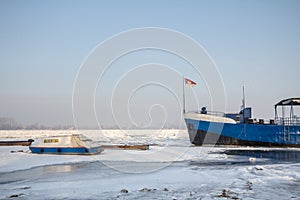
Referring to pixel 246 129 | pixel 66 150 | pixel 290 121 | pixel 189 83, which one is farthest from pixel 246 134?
pixel 66 150

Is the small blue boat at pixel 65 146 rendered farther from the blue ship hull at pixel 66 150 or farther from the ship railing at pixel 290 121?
the ship railing at pixel 290 121

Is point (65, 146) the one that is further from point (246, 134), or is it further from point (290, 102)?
point (290, 102)

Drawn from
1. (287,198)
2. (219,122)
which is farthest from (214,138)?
(287,198)

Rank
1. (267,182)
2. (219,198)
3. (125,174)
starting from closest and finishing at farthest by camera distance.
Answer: (219,198) → (267,182) → (125,174)

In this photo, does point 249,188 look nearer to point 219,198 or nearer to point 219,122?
point 219,198

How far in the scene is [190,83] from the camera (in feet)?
113

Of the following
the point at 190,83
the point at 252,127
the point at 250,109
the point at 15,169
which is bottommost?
the point at 15,169

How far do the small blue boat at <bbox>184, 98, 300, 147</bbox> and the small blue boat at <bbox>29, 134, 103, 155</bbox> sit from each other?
49.2 ft

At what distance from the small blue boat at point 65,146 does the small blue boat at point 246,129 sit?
15010 mm

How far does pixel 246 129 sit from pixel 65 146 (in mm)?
21136

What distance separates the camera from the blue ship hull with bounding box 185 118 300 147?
32.9 meters

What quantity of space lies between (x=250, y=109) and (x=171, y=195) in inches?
1167

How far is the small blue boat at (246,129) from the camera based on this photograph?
32969 millimetres

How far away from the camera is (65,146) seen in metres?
24.0
